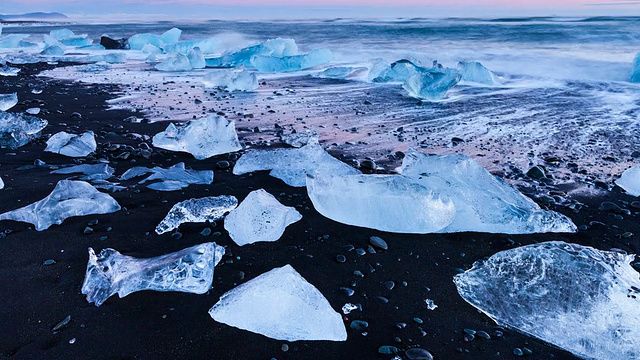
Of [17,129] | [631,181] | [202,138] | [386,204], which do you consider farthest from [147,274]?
[631,181]

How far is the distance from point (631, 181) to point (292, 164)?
252 cm

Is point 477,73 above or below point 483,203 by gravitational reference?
above

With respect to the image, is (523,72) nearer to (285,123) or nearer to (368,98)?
(368,98)

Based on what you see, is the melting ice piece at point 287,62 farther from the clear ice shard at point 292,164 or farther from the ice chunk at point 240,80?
the clear ice shard at point 292,164

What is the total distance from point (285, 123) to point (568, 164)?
2.95m

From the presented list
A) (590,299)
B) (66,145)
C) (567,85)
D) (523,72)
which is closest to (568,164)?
(590,299)

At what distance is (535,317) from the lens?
181 centimetres

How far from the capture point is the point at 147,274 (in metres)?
1.88

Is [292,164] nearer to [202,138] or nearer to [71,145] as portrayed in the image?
[202,138]

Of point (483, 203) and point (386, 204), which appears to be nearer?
point (386, 204)

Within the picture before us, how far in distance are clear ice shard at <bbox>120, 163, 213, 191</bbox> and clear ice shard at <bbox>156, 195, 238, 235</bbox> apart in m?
0.40

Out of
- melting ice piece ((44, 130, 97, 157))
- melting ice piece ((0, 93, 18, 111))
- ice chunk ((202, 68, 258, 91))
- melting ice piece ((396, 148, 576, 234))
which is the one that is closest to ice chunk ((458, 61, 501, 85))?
ice chunk ((202, 68, 258, 91))

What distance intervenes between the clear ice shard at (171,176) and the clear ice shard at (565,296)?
1.91 m

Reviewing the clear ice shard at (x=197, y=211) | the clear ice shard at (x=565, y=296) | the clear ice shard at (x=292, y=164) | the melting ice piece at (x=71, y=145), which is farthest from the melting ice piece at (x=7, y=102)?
the clear ice shard at (x=565, y=296)
